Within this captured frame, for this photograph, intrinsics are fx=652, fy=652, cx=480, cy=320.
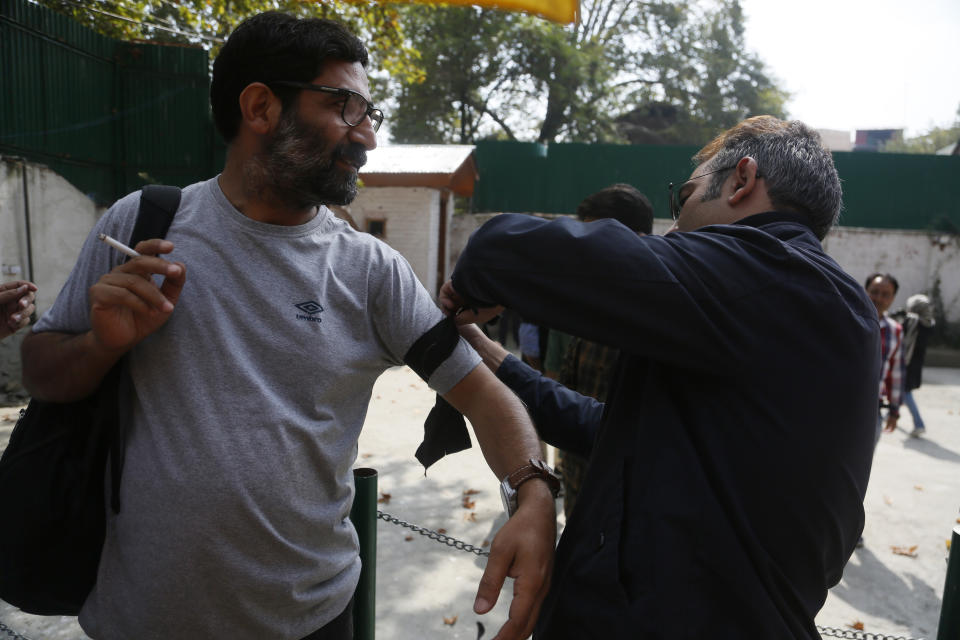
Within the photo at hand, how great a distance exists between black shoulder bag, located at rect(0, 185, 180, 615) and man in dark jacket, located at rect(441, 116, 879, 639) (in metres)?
0.93

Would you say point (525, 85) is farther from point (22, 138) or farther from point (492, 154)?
point (22, 138)

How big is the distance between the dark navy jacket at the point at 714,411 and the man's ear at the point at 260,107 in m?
0.75

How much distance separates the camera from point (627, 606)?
3.93 feet

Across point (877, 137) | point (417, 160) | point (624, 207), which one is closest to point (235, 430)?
point (624, 207)

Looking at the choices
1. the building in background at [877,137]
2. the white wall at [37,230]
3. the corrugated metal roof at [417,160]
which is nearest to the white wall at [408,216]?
the corrugated metal roof at [417,160]

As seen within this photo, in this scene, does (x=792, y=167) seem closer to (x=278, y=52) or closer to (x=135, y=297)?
(x=278, y=52)

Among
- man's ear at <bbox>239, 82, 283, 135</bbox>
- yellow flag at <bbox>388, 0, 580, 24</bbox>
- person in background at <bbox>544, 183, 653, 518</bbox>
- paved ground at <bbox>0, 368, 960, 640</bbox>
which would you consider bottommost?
paved ground at <bbox>0, 368, 960, 640</bbox>

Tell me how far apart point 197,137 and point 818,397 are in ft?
31.0

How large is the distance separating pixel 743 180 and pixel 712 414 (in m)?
0.55

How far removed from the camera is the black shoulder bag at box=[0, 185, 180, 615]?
55.2 inches

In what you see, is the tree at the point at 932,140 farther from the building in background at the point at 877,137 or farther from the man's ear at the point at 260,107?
the man's ear at the point at 260,107

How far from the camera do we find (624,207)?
11.3ft

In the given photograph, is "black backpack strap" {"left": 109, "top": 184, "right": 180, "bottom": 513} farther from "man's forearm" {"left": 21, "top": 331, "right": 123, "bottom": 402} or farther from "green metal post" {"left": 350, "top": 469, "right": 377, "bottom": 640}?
"green metal post" {"left": 350, "top": 469, "right": 377, "bottom": 640}

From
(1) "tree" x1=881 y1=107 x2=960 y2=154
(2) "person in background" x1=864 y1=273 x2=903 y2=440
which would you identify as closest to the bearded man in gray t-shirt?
(2) "person in background" x1=864 y1=273 x2=903 y2=440
